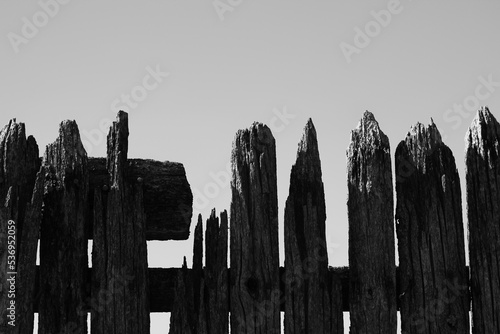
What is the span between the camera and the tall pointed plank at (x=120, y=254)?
6270 mm

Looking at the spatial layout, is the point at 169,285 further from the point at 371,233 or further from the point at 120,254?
the point at 371,233

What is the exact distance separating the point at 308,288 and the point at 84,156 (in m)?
1.92

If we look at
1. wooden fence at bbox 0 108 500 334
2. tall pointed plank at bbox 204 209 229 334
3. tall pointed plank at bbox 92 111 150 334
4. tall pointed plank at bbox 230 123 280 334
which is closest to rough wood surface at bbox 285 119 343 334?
wooden fence at bbox 0 108 500 334

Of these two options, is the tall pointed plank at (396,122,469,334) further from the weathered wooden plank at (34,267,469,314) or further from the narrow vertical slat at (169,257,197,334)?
the narrow vertical slat at (169,257,197,334)

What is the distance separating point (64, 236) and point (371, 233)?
2.25 m

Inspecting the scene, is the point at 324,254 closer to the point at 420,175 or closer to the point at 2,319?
the point at 420,175

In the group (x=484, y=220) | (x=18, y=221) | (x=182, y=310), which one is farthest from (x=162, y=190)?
(x=484, y=220)

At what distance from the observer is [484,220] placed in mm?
6566

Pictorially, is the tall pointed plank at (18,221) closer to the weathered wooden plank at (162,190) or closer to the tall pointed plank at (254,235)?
the weathered wooden plank at (162,190)

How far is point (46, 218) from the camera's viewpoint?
6426 millimetres

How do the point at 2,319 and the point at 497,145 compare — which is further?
the point at 497,145

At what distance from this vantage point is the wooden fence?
629cm

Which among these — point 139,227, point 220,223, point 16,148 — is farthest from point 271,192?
point 16,148

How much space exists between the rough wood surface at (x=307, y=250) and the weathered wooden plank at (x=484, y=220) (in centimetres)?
107
